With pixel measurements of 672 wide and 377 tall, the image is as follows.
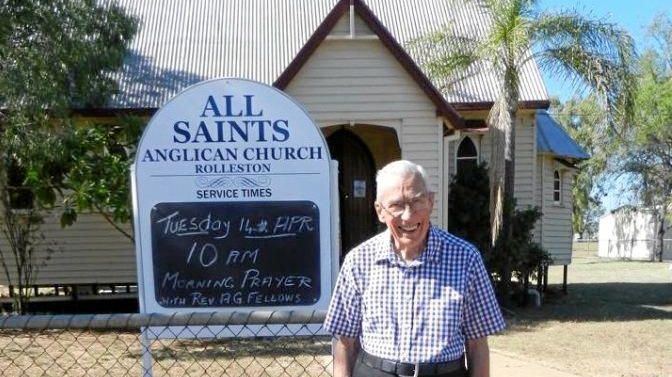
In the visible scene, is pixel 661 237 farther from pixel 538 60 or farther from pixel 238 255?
pixel 238 255

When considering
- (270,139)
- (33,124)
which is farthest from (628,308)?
(270,139)

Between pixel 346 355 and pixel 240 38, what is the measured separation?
14.6 meters

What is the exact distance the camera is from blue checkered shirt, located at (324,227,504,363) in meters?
3.00

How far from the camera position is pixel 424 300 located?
9.89ft

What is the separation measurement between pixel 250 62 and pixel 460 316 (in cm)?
1373

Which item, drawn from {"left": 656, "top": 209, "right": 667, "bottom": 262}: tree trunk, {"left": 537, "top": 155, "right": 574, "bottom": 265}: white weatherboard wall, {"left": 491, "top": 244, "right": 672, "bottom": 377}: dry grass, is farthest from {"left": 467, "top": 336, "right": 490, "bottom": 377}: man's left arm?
{"left": 656, "top": 209, "right": 667, "bottom": 262}: tree trunk

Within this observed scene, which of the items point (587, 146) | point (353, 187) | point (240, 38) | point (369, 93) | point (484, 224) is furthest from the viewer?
point (587, 146)

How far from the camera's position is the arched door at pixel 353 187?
48.8 feet

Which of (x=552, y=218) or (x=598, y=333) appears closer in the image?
(x=598, y=333)

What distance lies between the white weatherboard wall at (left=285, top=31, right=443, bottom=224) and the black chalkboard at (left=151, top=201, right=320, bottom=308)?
25.2ft

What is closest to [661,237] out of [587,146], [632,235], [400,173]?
[632,235]

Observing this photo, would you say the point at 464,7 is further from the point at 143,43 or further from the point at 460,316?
the point at 460,316

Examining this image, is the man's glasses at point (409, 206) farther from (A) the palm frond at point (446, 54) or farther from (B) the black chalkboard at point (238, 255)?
(A) the palm frond at point (446, 54)

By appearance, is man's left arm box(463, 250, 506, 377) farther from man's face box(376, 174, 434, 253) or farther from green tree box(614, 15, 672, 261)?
green tree box(614, 15, 672, 261)
